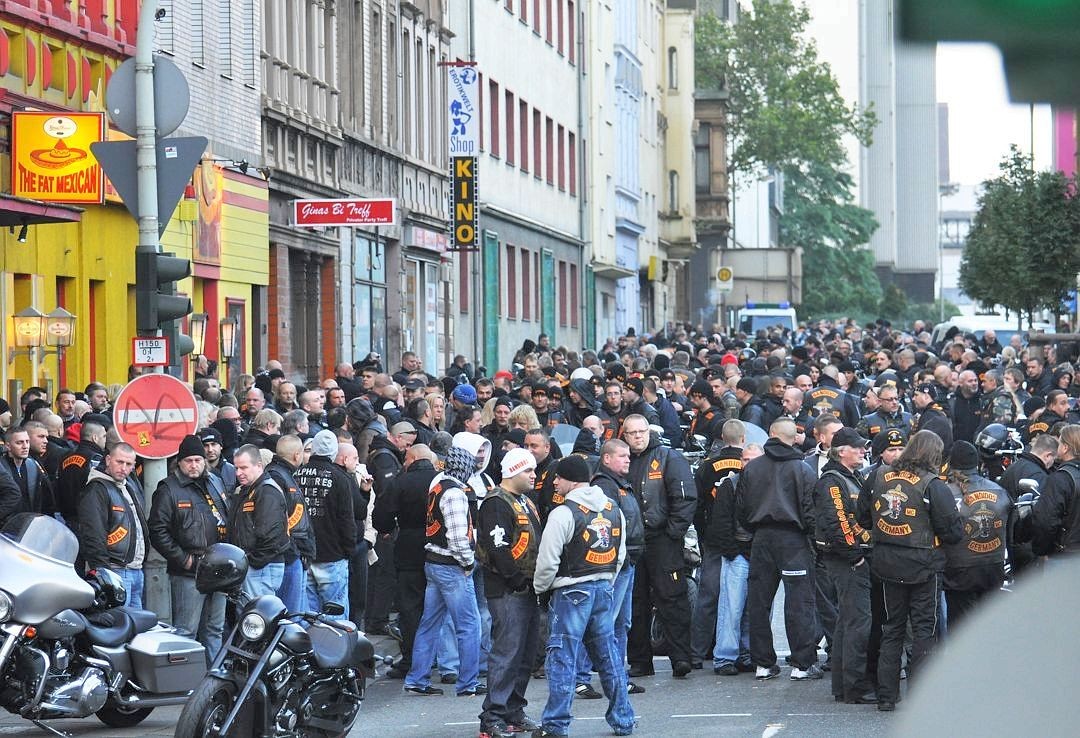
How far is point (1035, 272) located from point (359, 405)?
24498 millimetres

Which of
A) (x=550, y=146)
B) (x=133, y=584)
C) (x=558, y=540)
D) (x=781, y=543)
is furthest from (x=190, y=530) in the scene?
(x=550, y=146)

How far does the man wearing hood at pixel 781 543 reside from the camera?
13.3 m

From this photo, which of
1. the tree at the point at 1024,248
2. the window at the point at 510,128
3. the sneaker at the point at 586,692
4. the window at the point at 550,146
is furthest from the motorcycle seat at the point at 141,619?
the window at the point at 550,146

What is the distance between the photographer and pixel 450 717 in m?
12.3

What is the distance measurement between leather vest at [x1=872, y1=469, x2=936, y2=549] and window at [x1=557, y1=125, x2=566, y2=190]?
137 ft

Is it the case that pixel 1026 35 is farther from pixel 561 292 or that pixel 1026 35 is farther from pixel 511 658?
pixel 561 292

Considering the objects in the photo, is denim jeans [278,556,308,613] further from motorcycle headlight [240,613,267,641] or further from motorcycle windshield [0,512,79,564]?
motorcycle headlight [240,613,267,641]

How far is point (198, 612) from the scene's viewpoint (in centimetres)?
1301

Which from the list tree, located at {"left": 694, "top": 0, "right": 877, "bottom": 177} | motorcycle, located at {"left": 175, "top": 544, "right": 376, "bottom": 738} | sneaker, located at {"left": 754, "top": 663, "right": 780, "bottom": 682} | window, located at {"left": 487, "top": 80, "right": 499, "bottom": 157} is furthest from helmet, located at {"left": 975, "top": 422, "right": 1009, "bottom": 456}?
tree, located at {"left": 694, "top": 0, "right": 877, "bottom": 177}

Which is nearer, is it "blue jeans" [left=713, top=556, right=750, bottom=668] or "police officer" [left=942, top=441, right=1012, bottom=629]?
"police officer" [left=942, top=441, right=1012, bottom=629]

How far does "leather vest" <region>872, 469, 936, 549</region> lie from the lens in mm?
11594

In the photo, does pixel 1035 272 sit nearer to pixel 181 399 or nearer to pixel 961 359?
pixel 961 359

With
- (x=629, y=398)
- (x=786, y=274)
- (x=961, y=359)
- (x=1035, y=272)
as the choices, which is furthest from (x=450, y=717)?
(x=786, y=274)

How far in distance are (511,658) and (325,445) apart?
9.95 feet
